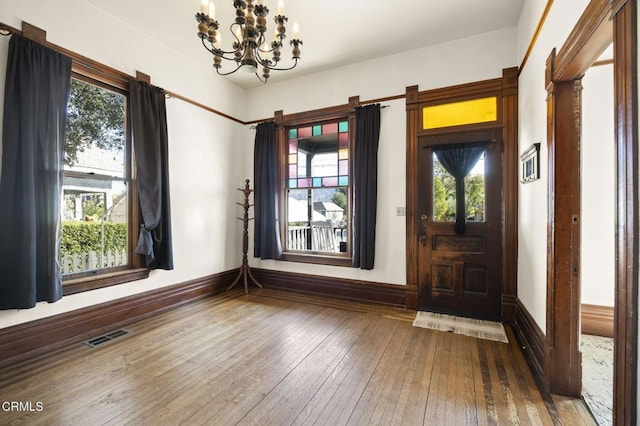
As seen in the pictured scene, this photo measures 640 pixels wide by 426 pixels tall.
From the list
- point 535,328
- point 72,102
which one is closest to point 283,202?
point 72,102

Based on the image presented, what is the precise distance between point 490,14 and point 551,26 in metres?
1.18

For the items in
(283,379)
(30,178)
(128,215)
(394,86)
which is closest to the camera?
(283,379)

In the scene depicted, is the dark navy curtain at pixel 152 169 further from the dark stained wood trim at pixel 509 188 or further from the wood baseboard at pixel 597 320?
the wood baseboard at pixel 597 320

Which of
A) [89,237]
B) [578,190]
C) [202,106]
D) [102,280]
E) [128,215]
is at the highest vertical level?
[202,106]

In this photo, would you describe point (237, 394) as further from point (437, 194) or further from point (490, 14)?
point (490, 14)

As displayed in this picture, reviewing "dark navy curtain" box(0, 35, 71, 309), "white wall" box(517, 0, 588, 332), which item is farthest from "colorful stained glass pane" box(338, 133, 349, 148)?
"dark navy curtain" box(0, 35, 71, 309)

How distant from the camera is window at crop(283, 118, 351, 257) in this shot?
14.0 feet

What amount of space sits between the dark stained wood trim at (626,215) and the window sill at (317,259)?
9.72 ft

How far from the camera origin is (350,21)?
10.5 ft

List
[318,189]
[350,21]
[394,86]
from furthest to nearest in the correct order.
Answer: [318,189]
[394,86]
[350,21]

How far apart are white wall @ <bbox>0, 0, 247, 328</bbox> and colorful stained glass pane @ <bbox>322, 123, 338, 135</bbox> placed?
1.47 metres

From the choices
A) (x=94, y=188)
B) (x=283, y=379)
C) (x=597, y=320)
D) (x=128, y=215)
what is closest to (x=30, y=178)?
(x=94, y=188)

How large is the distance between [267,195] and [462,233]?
2813mm

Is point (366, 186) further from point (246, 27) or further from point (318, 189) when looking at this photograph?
point (246, 27)
